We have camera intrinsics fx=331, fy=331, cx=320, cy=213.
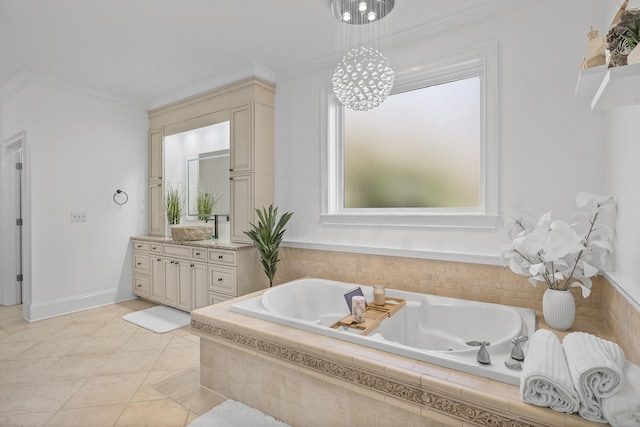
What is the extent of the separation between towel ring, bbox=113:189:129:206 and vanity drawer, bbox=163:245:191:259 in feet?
3.07

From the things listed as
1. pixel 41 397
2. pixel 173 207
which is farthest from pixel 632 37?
pixel 173 207

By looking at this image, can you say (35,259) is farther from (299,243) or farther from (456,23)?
(456,23)

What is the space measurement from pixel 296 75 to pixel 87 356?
3.00m

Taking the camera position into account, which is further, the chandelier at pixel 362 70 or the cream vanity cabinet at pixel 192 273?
the cream vanity cabinet at pixel 192 273

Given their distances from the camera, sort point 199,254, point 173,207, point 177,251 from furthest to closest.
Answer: point 173,207, point 177,251, point 199,254

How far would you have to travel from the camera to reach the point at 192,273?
3.47 meters

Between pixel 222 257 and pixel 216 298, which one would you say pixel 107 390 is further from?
pixel 222 257

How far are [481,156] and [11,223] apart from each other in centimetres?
510

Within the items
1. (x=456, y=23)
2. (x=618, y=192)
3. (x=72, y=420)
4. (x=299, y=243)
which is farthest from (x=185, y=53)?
(x=618, y=192)

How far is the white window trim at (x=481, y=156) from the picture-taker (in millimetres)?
2230

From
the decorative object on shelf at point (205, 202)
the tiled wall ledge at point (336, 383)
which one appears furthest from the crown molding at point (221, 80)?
the tiled wall ledge at point (336, 383)

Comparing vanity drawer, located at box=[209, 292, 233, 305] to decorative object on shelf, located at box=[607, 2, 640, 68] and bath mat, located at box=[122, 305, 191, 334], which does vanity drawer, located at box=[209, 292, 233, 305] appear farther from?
decorative object on shelf, located at box=[607, 2, 640, 68]

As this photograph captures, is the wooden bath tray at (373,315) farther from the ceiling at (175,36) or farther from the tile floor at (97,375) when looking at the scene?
the ceiling at (175,36)

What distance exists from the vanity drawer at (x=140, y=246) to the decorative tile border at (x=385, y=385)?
259 cm
